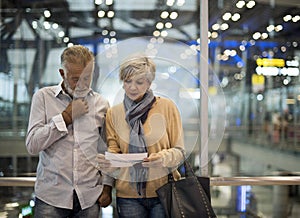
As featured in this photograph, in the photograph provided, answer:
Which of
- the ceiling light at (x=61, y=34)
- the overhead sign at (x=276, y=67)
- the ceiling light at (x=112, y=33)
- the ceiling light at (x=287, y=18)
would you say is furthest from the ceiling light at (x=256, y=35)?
the ceiling light at (x=61, y=34)

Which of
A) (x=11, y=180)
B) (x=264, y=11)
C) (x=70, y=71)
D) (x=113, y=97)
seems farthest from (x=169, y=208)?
(x=264, y=11)

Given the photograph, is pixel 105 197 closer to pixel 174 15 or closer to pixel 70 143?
pixel 70 143

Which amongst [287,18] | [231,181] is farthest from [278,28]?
[231,181]

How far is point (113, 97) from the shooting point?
63.5 inches

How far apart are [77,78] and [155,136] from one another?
36cm

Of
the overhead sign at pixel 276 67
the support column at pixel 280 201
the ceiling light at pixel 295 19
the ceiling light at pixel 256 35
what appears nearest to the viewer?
the support column at pixel 280 201

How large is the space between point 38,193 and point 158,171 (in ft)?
1.52

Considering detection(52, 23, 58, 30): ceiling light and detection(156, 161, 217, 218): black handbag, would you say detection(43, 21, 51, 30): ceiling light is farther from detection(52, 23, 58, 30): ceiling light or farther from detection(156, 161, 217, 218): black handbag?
detection(156, 161, 217, 218): black handbag

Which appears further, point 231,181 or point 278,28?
point 278,28

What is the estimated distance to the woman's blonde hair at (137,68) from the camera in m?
1.51

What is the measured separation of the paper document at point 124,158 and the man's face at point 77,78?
0.84 feet

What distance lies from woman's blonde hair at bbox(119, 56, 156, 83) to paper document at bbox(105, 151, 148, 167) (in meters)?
0.28

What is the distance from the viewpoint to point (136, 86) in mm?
1521

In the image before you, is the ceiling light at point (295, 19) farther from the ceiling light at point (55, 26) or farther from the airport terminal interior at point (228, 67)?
the ceiling light at point (55, 26)
